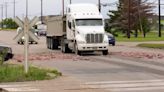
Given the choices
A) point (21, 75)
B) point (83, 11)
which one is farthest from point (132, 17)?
point (21, 75)

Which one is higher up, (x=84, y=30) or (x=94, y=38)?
(x=84, y=30)

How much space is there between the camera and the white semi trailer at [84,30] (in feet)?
121

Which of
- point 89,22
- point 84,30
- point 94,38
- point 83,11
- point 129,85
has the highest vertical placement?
point 83,11

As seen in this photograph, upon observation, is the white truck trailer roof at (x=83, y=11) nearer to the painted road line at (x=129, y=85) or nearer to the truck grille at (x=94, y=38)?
the truck grille at (x=94, y=38)

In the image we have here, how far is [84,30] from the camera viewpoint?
3722 cm

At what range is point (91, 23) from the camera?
38094 millimetres

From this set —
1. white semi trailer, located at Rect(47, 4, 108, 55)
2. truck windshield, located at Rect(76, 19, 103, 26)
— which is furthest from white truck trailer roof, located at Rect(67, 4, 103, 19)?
truck windshield, located at Rect(76, 19, 103, 26)

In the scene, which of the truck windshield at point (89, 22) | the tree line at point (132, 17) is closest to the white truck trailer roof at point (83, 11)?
the truck windshield at point (89, 22)

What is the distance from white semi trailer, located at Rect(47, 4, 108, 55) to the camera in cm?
3697

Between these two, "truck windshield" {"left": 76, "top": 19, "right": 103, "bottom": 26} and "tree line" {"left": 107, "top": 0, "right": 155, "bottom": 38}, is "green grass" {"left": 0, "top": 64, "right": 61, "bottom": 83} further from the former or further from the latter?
"tree line" {"left": 107, "top": 0, "right": 155, "bottom": 38}

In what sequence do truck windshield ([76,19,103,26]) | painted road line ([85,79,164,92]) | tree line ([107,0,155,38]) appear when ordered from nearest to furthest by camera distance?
painted road line ([85,79,164,92])
truck windshield ([76,19,103,26])
tree line ([107,0,155,38])

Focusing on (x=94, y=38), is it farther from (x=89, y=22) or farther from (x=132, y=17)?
(x=132, y=17)

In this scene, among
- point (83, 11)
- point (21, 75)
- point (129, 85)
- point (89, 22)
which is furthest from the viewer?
point (83, 11)

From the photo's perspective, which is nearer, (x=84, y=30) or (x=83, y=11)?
(x=84, y=30)
